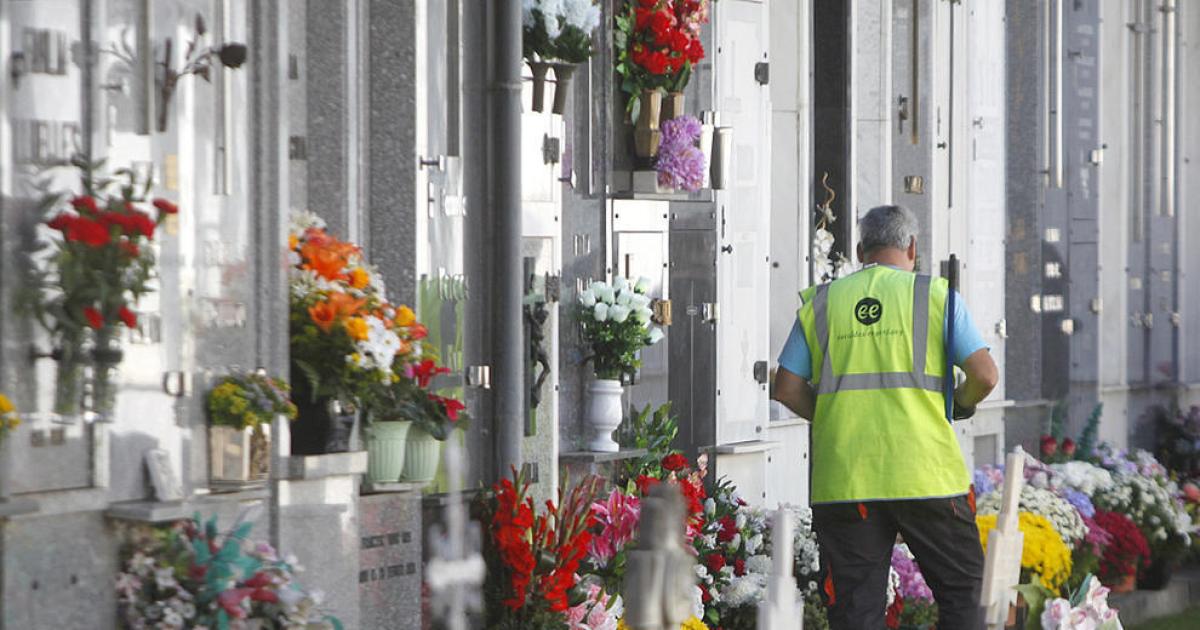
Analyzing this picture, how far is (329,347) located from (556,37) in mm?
2241

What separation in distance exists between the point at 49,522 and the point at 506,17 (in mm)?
3404

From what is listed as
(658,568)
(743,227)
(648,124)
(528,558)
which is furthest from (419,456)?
(658,568)

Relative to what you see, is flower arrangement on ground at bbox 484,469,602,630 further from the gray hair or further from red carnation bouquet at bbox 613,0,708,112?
red carnation bouquet at bbox 613,0,708,112

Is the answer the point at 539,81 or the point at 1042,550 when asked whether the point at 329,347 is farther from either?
the point at 1042,550

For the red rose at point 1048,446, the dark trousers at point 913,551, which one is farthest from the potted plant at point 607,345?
the red rose at point 1048,446

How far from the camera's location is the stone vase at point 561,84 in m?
9.00

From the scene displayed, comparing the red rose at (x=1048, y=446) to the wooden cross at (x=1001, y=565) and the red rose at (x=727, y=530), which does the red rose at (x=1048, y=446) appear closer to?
the red rose at (x=727, y=530)

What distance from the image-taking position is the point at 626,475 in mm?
9688

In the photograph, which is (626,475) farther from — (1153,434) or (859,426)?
(1153,434)

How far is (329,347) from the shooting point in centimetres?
713

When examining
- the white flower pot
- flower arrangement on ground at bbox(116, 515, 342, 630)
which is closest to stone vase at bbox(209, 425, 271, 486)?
flower arrangement on ground at bbox(116, 515, 342, 630)

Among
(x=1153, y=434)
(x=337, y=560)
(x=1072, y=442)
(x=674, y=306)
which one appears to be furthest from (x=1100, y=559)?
(x=337, y=560)

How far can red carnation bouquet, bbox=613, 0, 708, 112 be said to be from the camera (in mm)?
9734

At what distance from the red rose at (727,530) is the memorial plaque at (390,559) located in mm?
2092
